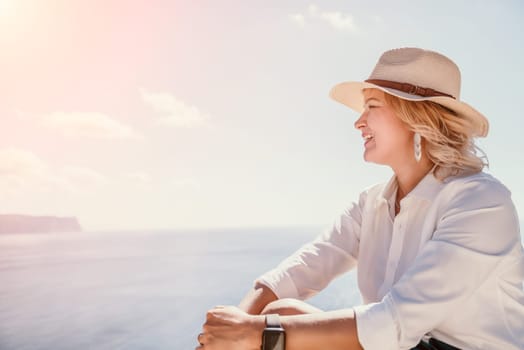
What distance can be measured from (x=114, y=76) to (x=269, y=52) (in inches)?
312

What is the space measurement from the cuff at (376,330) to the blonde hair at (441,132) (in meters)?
0.46

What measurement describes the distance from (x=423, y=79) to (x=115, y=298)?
333 inches

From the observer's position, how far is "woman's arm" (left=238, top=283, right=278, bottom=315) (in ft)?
4.38

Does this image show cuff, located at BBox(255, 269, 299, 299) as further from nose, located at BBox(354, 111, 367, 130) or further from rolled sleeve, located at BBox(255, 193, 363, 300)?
nose, located at BBox(354, 111, 367, 130)

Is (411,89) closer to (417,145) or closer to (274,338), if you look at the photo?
(417,145)

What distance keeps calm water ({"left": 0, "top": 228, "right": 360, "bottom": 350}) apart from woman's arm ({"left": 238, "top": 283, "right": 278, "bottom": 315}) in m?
4.01

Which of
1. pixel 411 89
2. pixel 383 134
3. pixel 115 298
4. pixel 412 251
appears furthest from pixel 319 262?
pixel 115 298

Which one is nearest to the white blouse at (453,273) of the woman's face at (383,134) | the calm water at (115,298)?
the woman's face at (383,134)

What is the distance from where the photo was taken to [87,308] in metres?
7.29

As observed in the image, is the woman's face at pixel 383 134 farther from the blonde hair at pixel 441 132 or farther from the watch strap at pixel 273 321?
the watch strap at pixel 273 321

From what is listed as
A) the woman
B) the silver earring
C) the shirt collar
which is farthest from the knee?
the silver earring

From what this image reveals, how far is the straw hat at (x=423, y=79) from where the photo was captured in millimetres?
1283

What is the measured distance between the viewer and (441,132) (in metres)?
1.31

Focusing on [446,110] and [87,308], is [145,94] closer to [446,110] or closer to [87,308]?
[87,308]
